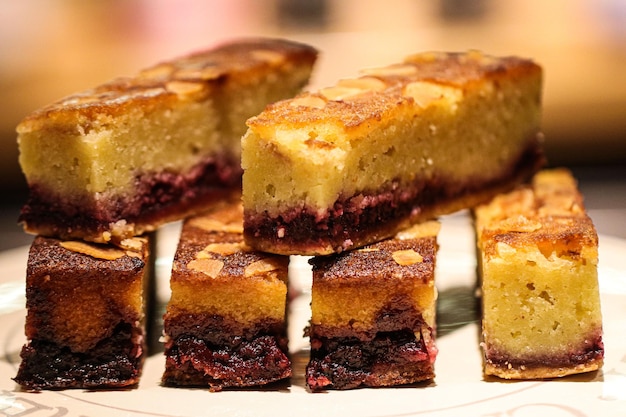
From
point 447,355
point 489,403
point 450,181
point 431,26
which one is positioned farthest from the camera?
point 431,26

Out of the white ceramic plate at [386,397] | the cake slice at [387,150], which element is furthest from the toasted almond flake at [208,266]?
the white ceramic plate at [386,397]

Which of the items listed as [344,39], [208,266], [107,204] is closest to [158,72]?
[107,204]

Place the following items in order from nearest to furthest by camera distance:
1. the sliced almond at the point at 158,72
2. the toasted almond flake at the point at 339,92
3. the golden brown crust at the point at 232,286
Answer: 1. the golden brown crust at the point at 232,286
2. the toasted almond flake at the point at 339,92
3. the sliced almond at the point at 158,72

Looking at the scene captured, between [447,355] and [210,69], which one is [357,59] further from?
[447,355]

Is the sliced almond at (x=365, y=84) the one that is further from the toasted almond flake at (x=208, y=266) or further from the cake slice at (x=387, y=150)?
the toasted almond flake at (x=208, y=266)

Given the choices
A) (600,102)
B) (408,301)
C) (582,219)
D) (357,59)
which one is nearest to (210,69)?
(408,301)

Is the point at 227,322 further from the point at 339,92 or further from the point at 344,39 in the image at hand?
the point at 344,39

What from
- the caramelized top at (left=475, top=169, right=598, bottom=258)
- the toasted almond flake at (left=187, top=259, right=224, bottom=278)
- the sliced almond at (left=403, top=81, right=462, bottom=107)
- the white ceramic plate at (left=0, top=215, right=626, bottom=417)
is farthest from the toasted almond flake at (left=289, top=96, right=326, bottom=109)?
the white ceramic plate at (left=0, top=215, right=626, bottom=417)
